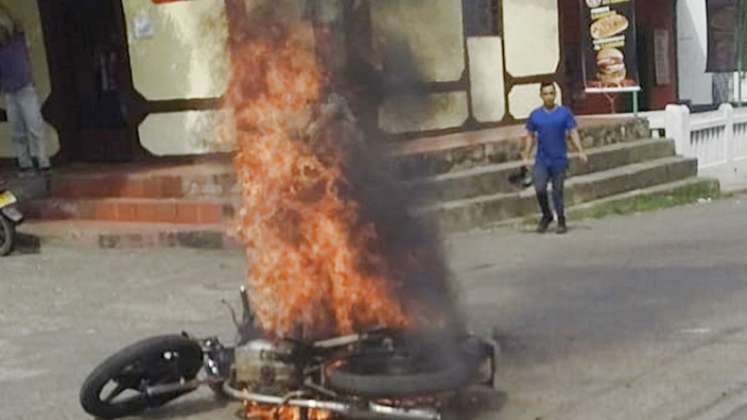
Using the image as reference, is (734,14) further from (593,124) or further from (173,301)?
(173,301)

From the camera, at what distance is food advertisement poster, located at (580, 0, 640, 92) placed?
17.7m

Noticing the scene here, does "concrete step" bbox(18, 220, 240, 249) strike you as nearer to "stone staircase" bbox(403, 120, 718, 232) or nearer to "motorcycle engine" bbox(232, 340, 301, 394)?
"stone staircase" bbox(403, 120, 718, 232)

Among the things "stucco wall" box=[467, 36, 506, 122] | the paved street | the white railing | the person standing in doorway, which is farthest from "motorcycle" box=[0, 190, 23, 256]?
the white railing

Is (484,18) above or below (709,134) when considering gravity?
above

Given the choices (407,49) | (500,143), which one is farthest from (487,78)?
(407,49)

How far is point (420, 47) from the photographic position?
6.01 metres

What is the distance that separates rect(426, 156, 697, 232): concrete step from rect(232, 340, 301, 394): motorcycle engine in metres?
6.04

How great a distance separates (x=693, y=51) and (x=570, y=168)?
34.7 feet

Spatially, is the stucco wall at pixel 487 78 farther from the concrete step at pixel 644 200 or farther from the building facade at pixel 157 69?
the concrete step at pixel 644 200

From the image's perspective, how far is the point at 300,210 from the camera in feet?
18.6

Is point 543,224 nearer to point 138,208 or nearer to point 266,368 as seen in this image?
point 138,208

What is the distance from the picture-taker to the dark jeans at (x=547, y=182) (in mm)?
13094

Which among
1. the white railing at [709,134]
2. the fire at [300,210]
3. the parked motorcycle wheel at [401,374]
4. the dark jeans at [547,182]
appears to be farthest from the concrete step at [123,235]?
the white railing at [709,134]

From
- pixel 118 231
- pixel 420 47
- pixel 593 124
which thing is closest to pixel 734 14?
pixel 593 124
